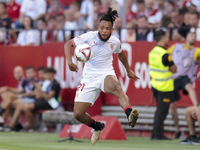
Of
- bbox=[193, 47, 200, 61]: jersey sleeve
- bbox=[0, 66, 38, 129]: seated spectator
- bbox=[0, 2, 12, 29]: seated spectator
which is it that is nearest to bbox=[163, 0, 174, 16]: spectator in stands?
bbox=[193, 47, 200, 61]: jersey sleeve

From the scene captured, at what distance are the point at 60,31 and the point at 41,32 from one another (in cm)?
65

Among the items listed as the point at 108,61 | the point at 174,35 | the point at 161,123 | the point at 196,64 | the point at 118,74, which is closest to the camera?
the point at 108,61

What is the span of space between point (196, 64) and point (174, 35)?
4.26 feet

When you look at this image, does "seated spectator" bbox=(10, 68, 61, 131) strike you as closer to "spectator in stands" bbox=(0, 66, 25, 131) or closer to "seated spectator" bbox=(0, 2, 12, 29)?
"spectator in stands" bbox=(0, 66, 25, 131)

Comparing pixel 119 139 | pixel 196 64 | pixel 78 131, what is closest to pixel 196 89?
pixel 196 64

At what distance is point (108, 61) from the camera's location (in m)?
8.51

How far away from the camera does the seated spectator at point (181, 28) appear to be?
12394mm

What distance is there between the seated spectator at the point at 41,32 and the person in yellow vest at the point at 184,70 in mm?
5038

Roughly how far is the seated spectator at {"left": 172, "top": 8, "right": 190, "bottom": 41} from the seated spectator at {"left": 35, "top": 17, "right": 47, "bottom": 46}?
456 centimetres

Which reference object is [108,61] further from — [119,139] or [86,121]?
[119,139]

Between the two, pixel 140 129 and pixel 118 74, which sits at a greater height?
pixel 118 74

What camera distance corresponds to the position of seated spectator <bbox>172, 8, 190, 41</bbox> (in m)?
12.4

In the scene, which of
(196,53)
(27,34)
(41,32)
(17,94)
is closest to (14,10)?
(27,34)

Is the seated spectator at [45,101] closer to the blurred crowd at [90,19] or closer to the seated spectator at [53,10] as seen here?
the blurred crowd at [90,19]
